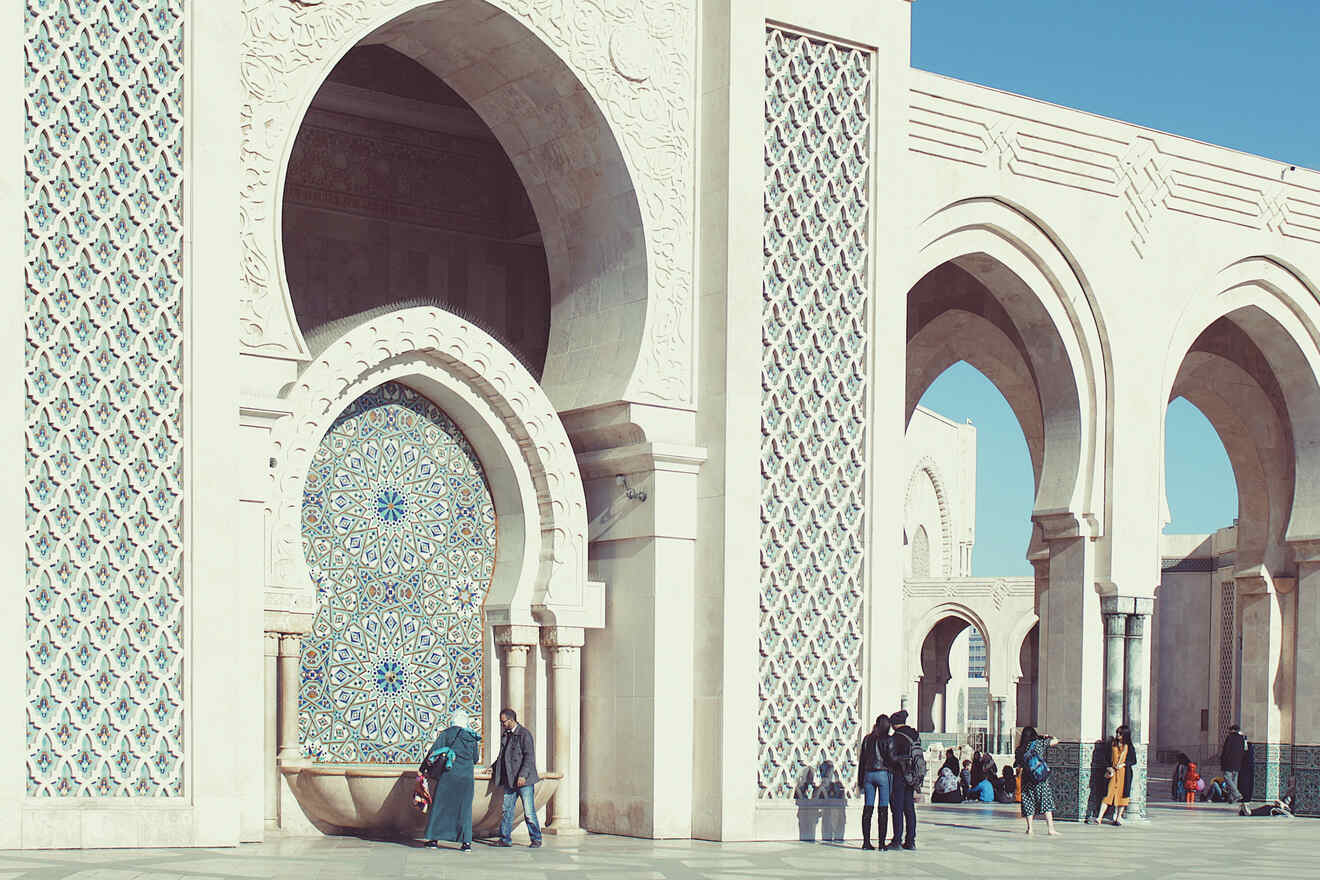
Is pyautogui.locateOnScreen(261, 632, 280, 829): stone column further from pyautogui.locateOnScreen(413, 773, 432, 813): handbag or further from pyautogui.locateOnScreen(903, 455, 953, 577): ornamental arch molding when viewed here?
pyautogui.locateOnScreen(903, 455, 953, 577): ornamental arch molding

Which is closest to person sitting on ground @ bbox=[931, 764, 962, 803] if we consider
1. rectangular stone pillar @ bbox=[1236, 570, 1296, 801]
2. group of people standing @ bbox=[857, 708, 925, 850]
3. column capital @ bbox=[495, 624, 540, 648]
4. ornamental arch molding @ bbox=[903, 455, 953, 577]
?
rectangular stone pillar @ bbox=[1236, 570, 1296, 801]

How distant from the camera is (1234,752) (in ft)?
45.5

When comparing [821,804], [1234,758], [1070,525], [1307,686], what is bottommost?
[1234,758]

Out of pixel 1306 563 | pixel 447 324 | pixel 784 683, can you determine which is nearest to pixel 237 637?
pixel 447 324

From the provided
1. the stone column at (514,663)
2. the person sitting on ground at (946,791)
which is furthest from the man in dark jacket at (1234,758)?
the stone column at (514,663)

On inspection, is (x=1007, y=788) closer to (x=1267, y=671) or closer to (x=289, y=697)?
(x=1267, y=671)

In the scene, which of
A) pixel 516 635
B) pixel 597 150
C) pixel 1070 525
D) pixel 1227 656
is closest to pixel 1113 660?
pixel 1070 525

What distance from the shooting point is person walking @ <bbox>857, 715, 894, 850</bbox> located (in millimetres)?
9195

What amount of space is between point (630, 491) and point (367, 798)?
204 cm

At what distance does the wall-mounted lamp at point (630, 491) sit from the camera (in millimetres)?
9375

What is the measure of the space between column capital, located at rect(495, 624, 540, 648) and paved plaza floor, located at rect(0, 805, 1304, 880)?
3.20 feet

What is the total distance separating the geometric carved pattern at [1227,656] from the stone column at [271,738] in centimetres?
1478

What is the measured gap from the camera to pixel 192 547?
755 centimetres

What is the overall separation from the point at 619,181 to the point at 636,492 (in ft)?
5.12
